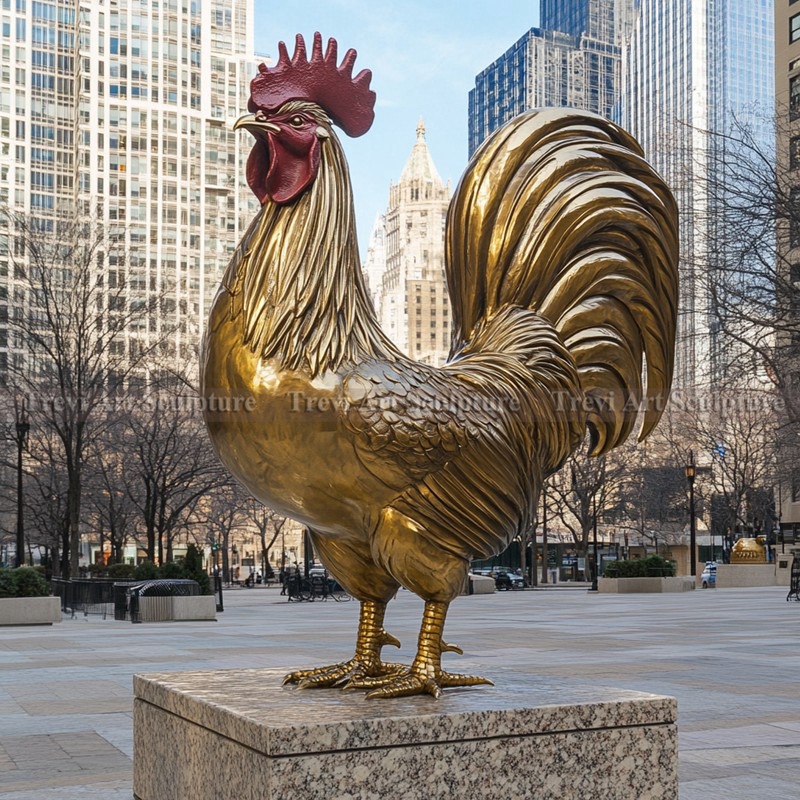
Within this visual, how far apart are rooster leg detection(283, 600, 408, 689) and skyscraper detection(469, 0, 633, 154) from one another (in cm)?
14554

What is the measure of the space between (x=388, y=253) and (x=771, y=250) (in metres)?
88.2

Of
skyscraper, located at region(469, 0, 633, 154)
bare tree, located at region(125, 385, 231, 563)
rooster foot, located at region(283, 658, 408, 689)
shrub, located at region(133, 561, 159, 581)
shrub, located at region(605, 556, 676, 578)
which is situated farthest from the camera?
skyscraper, located at region(469, 0, 633, 154)

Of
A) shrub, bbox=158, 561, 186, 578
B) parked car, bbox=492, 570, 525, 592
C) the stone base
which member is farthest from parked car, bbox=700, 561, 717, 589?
the stone base

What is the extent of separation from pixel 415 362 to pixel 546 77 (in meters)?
160

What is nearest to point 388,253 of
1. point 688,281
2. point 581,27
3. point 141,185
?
point 141,185

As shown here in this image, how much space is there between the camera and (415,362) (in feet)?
13.6

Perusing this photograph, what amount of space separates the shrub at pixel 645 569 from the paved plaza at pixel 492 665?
8.14 metres

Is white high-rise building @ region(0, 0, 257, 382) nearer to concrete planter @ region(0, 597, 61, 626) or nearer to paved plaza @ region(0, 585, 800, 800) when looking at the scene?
concrete planter @ region(0, 597, 61, 626)

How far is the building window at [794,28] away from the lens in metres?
50.6

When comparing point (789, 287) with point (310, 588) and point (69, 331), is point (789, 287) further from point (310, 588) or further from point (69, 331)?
point (69, 331)

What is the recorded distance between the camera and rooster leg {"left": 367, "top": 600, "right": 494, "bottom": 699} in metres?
3.95

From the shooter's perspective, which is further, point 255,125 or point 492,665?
point 492,665

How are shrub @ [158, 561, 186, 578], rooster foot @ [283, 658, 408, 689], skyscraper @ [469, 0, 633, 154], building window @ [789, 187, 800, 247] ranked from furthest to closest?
skyscraper @ [469, 0, 633, 154]
shrub @ [158, 561, 186, 578]
building window @ [789, 187, 800, 247]
rooster foot @ [283, 658, 408, 689]

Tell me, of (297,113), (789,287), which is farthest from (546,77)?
(297,113)
